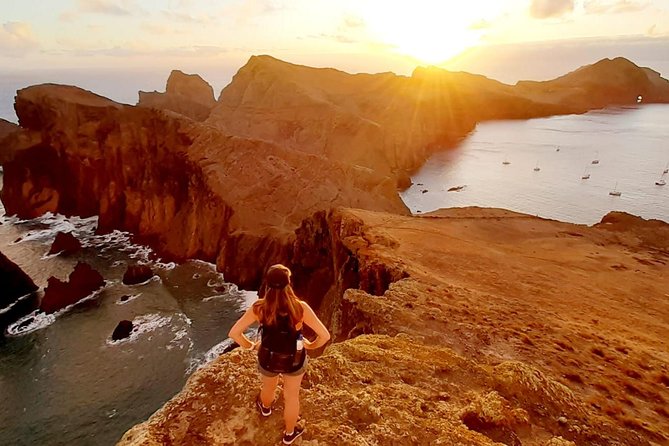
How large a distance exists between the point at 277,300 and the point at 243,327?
0.85 meters

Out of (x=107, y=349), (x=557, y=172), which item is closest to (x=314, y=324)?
(x=107, y=349)

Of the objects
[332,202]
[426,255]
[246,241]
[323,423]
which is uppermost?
[323,423]

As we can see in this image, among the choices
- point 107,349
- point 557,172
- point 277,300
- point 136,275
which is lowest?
point 107,349

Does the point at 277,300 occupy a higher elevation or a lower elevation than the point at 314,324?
higher

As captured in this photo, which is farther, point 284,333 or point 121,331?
point 121,331

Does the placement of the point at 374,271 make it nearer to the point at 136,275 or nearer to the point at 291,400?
the point at 291,400

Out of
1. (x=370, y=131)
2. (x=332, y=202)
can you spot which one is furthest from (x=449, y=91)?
(x=332, y=202)

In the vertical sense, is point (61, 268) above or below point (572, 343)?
below

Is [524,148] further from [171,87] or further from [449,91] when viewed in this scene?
[171,87]

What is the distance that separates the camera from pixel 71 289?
3356 cm

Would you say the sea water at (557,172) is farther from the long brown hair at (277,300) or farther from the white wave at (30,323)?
the long brown hair at (277,300)

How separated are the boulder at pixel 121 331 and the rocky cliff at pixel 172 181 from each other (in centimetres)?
912

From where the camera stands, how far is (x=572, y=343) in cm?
1120

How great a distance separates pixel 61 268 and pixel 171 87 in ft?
291
